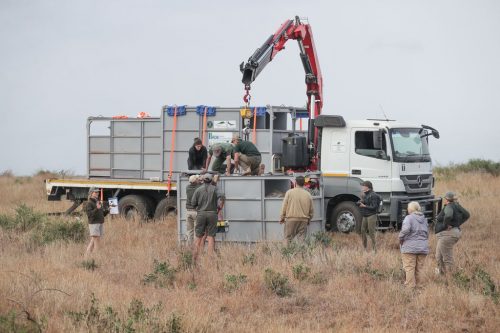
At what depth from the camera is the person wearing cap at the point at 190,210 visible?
18578mm

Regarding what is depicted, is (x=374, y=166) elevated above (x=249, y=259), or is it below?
above

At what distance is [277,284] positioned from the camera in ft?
47.6

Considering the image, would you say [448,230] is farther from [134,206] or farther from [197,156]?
[134,206]

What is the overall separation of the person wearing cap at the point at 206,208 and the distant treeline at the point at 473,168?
1027 inches

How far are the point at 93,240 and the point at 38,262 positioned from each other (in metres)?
2.16

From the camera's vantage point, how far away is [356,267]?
15758mm

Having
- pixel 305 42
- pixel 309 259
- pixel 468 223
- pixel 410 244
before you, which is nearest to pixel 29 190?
pixel 305 42

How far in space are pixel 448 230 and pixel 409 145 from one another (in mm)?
5952

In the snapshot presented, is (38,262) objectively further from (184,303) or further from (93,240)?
(184,303)

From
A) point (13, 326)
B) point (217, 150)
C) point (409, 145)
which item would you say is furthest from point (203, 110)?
point (13, 326)

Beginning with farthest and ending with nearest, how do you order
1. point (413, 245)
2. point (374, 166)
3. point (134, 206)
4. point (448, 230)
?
point (134, 206)
point (374, 166)
point (448, 230)
point (413, 245)


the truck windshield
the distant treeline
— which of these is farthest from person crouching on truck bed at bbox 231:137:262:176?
the distant treeline

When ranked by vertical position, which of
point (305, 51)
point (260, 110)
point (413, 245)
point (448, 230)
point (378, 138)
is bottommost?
point (413, 245)

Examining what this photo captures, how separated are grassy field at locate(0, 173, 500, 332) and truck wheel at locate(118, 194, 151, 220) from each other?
9.73 ft
